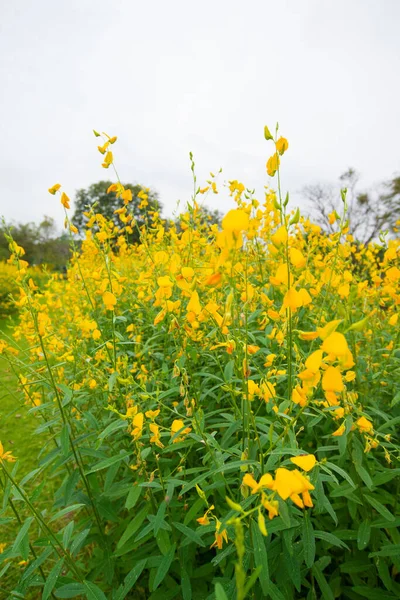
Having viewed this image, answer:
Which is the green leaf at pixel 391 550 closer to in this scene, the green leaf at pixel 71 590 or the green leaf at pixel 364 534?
the green leaf at pixel 364 534

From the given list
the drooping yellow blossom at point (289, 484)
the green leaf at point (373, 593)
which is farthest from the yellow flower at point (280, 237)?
the green leaf at point (373, 593)

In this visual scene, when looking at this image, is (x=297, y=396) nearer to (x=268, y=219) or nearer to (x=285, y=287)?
(x=285, y=287)

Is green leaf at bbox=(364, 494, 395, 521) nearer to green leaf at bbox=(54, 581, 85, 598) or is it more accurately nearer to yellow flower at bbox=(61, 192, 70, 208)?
green leaf at bbox=(54, 581, 85, 598)

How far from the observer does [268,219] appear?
11.6 feet

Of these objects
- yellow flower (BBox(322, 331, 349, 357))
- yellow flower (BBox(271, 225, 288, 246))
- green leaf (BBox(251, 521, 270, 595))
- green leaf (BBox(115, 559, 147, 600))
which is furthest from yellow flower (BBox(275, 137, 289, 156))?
green leaf (BBox(115, 559, 147, 600))

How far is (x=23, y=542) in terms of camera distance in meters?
1.26

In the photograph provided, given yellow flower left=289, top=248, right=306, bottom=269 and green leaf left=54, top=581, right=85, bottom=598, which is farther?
green leaf left=54, top=581, right=85, bottom=598

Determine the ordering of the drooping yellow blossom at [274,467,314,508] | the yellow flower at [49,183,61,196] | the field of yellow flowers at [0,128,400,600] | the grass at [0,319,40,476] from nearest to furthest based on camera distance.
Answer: the drooping yellow blossom at [274,467,314,508]
the field of yellow flowers at [0,128,400,600]
the yellow flower at [49,183,61,196]
the grass at [0,319,40,476]

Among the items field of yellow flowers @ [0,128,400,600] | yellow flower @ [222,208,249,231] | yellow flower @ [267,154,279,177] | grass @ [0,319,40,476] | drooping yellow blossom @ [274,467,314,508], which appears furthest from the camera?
grass @ [0,319,40,476]

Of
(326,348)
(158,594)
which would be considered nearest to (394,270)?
(326,348)

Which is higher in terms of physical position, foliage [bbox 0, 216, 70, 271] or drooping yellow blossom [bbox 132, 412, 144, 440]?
foliage [bbox 0, 216, 70, 271]


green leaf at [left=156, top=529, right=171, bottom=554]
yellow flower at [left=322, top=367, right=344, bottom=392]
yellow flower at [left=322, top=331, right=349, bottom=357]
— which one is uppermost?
yellow flower at [left=322, top=331, right=349, bottom=357]

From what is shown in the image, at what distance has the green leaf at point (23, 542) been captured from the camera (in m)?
1.20

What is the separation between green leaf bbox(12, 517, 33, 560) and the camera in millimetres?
1198
